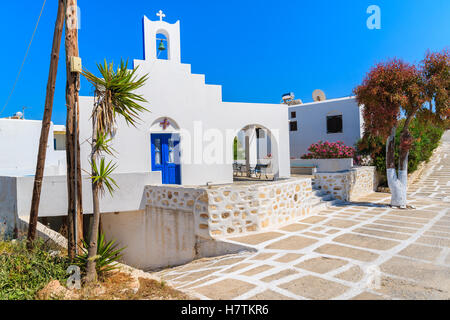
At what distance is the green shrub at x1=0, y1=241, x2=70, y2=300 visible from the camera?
4.17 meters

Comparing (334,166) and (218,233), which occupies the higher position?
(334,166)

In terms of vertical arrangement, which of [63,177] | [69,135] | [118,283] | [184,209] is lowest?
[118,283]

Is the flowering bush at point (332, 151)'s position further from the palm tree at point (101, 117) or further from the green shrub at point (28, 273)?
the green shrub at point (28, 273)

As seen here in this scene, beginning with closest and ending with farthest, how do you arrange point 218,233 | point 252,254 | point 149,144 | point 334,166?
point 252,254 → point 218,233 → point 149,144 → point 334,166

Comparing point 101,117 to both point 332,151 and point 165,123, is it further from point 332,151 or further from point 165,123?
point 332,151

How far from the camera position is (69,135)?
17.8 ft

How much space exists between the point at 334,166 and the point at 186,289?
12.9m

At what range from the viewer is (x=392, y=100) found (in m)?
8.95

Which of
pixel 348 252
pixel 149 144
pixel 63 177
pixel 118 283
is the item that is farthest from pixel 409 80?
pixel 63 177

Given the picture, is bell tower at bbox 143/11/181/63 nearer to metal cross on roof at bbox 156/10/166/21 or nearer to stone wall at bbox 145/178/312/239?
metal cross on roof at bbox 156/10/166/21

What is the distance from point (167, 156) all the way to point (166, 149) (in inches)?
10.8

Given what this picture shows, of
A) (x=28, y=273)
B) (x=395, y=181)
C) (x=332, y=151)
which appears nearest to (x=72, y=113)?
(x=28, y=273)

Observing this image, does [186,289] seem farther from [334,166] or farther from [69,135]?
[334,166]

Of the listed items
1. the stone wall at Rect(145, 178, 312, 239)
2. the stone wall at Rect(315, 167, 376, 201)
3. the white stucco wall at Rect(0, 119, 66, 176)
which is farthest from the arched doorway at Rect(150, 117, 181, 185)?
the white stucco wall at Rect(0, 119, 66, 176)
